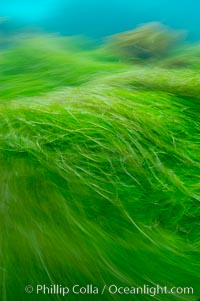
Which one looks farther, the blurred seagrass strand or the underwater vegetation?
the blurred seagrass strand

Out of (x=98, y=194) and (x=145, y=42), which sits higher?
(x=145, y=42)

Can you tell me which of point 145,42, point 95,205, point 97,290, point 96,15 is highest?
point 96,15

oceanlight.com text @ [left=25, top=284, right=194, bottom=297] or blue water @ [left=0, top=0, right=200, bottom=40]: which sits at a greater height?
blue water @ [left=0, top=0, right=200, bottom=40]

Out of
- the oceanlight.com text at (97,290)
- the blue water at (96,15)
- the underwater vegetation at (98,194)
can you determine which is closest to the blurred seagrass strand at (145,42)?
the blue water at (96,15)

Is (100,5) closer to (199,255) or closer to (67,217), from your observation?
(67,217)

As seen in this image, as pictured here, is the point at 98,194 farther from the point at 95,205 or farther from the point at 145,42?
the point at 145,42

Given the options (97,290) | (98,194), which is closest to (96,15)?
(98,194)

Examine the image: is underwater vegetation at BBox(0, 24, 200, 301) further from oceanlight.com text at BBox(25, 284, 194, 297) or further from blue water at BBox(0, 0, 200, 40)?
blue water at BBox(0, 0, 200, 40)

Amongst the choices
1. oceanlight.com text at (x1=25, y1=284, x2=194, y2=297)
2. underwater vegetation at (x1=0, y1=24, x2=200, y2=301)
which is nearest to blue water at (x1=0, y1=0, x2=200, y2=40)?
underwater vegetation at (x1=0, y1=24, x2=200, y2=301)
